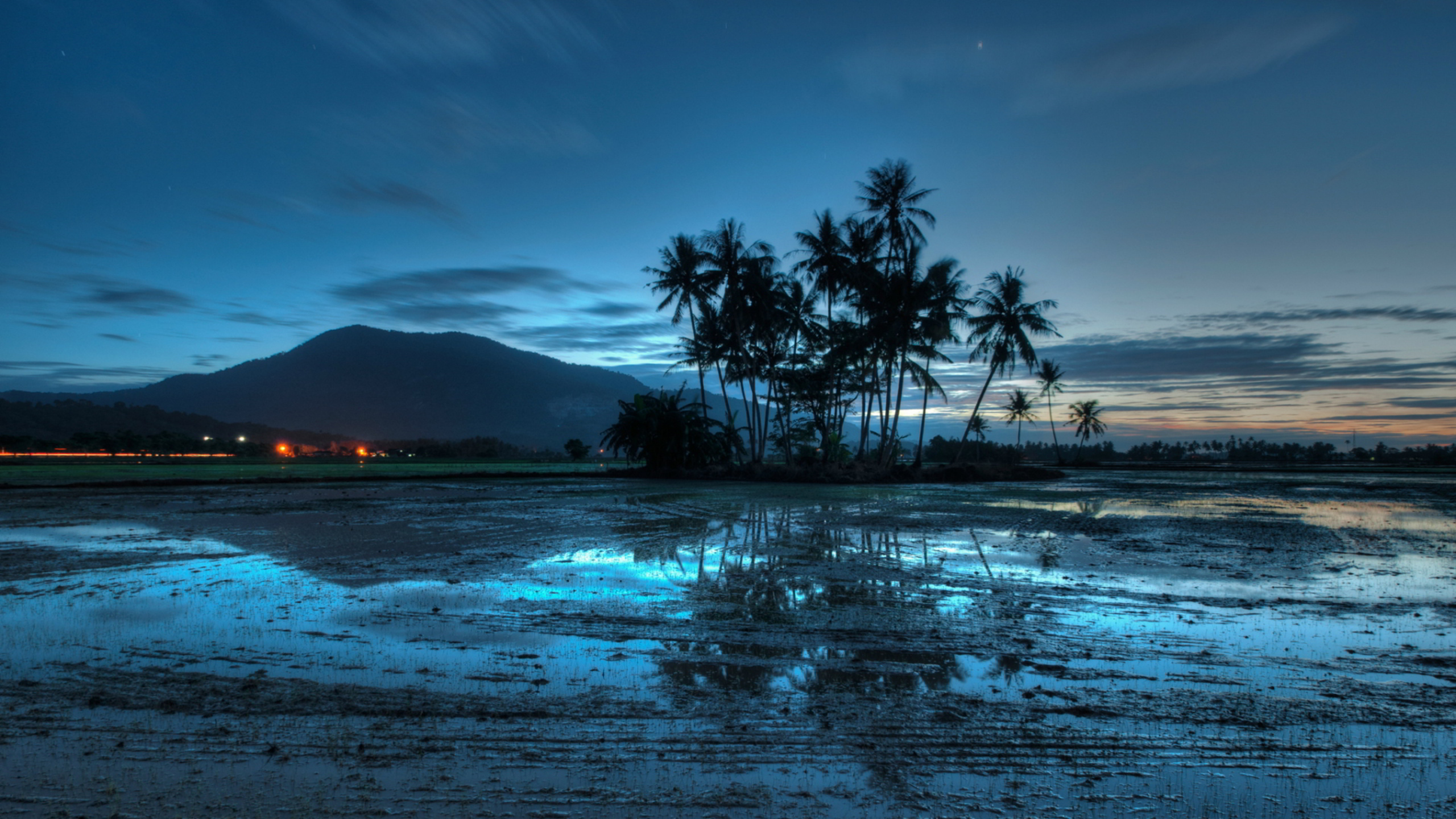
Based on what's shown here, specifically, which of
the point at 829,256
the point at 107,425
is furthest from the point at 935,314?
the point at 107,425

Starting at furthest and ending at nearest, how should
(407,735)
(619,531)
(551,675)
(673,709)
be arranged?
1. (619,531)
2. (551,675)
3. (673,709)
4. (407,735)

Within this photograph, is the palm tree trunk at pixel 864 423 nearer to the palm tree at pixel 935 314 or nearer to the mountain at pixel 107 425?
the palm tree at pixel 935 314

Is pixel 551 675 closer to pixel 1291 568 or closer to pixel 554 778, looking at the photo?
pixel 554 778

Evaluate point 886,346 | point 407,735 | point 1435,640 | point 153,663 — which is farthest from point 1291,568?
point 886,346

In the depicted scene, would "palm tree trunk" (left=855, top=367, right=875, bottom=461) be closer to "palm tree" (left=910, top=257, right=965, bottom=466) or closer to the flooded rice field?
"palm tree" (left=910, top=257, right=965, bottom=466)

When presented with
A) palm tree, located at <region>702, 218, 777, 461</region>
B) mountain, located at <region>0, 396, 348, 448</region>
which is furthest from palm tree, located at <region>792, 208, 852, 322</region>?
mountain, located at <region>0, 396, 348, 448</region>

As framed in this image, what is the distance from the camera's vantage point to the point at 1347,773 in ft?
9.35

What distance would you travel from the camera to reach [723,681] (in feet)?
13.0

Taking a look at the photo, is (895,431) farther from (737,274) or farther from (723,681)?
(723,681)

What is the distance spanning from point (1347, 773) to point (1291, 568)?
22.0 feet

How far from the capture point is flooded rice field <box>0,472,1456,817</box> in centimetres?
268

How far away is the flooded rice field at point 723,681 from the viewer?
2.68m

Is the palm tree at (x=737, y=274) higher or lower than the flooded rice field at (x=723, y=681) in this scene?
higher

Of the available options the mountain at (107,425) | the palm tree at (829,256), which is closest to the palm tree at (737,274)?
the palm tree at (829,256)
